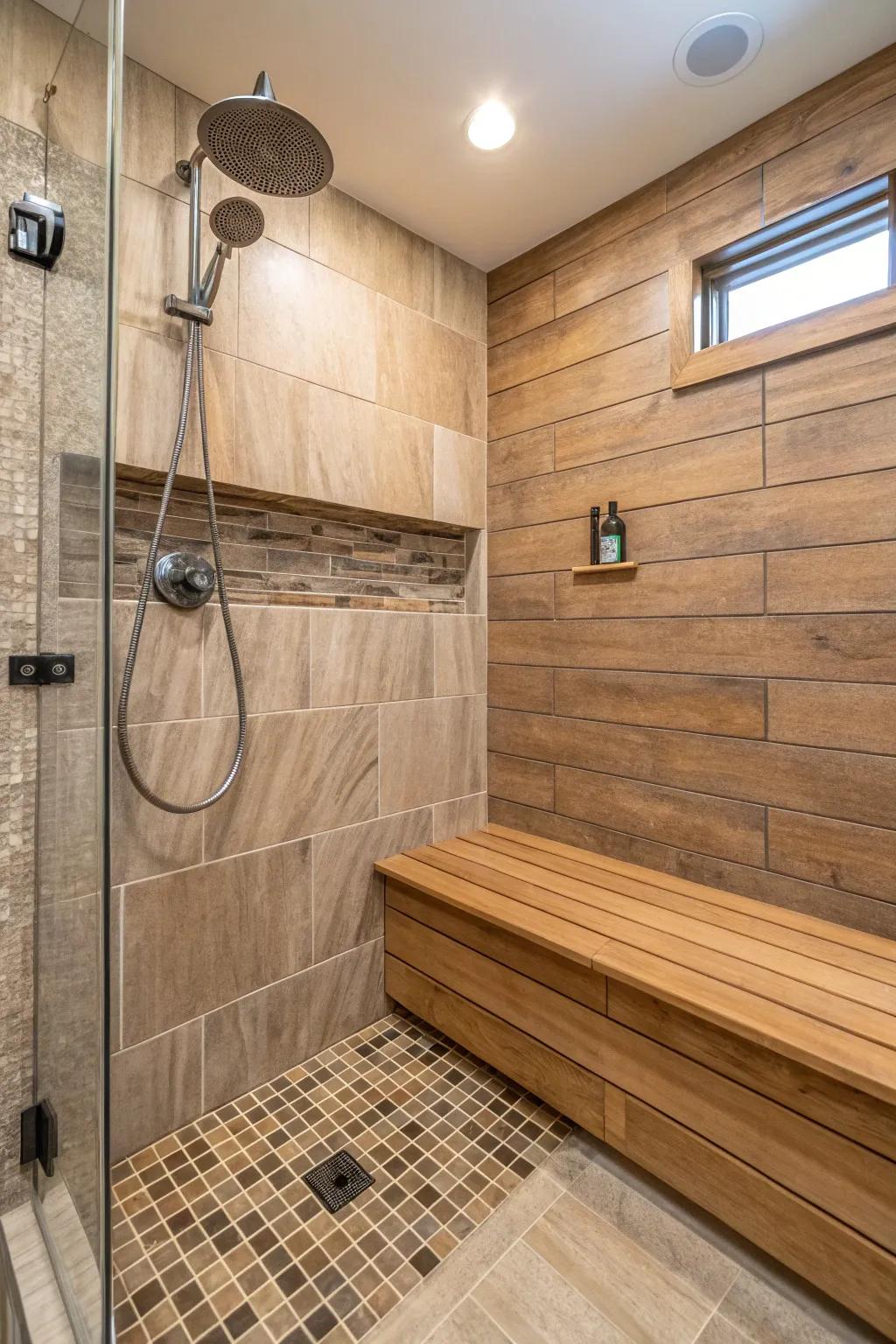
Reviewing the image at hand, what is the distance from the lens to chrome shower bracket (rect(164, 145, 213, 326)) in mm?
1549

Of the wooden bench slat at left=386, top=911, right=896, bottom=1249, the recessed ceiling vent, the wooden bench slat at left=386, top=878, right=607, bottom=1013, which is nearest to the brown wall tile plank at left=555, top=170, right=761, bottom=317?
the recessed ceiling vent

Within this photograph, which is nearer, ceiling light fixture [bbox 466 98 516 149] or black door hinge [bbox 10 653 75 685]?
black door hinge [bbox 10 653 75 685]

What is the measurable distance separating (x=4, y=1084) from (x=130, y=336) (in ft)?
5.64

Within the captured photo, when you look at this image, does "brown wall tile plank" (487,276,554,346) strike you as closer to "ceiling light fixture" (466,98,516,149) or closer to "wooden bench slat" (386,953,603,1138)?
"ceiling light fixture" (466,98,516,149)

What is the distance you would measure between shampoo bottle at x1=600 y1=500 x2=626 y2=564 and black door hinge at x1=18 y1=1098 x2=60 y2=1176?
2033mm

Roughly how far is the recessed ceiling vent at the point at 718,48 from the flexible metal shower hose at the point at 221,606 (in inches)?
54.4

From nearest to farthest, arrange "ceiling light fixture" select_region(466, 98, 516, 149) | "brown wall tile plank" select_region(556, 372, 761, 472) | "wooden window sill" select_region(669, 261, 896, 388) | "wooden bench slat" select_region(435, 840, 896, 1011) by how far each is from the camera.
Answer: "wooden bench slat" select_region(435, 840, 896, 1011), "wooden window sill" select_region(669, 261, 896, 388), "ceiling light fixture" select_region(466, 98, 516, 149), "brown wall tile plank" select_region(556, 372, 761, 472)

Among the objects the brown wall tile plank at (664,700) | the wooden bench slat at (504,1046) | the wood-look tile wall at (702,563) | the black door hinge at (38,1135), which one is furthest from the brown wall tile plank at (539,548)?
the black door hinge at (38,1135)

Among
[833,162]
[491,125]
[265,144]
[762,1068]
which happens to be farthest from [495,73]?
[762,1068]

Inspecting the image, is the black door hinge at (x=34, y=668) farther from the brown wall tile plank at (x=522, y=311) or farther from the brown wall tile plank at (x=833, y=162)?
the brown wall tile plank at (x=833, y=162)

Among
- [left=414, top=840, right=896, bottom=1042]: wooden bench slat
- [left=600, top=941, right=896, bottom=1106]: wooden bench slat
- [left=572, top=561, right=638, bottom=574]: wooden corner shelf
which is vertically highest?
[left=572, top=561, right=638, bottom=574]: wooden corner shelf

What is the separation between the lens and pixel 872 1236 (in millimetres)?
1155

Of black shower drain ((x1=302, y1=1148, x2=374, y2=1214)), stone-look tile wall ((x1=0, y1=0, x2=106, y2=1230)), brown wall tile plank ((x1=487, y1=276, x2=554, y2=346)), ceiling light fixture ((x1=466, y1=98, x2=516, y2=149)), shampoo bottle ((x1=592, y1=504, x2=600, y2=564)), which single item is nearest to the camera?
stone-look tile wall ((x1=0, y1=0, x2=106, y2=1230))

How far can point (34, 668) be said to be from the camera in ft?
4.50
